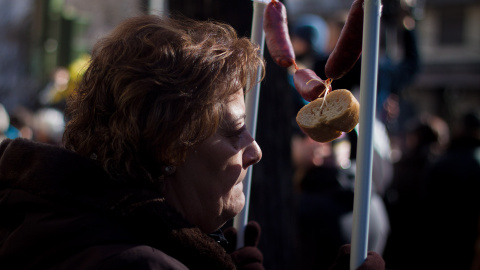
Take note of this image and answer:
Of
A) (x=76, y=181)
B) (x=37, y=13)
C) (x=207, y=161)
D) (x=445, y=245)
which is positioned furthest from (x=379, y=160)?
(x=37, y=13)

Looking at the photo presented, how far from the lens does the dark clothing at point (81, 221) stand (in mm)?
1122

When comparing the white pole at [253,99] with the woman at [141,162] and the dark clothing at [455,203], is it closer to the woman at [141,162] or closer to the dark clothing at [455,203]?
the woman at [141,162]

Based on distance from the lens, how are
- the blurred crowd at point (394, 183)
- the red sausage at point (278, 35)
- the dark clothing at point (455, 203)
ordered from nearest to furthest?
the red sausage at point (278, 35)
the blurred crowd at point (394, 183)
the dark clothing at point (455, 203)

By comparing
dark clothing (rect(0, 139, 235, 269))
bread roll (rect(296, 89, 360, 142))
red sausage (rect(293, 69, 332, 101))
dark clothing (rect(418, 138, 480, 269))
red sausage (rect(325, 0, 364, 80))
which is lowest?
dark clothing (rect(418, 138, 480, 269))

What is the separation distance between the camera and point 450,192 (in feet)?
15.7

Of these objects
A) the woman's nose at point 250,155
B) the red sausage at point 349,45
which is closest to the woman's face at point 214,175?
the woman's nose at point 250,155

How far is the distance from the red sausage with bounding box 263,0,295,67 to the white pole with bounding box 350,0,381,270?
0.29m

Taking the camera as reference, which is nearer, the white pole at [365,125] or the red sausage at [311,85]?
the white pole at [365,125]

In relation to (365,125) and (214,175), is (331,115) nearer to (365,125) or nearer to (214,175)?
(365,125)

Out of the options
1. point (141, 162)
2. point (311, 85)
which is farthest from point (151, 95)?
point (311, 85)

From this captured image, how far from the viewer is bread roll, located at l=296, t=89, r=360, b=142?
1.32 meters

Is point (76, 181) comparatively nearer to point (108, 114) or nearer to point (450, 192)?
point (108, 114)

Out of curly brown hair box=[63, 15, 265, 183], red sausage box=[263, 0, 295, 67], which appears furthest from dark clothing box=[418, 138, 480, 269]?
curly brown hair box=[63, 15, 265, 183]

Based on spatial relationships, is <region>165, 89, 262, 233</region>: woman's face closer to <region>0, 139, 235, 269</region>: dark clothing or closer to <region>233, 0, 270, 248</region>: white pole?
A: <region>0, 139, 235, 269</region>: dark clothing
